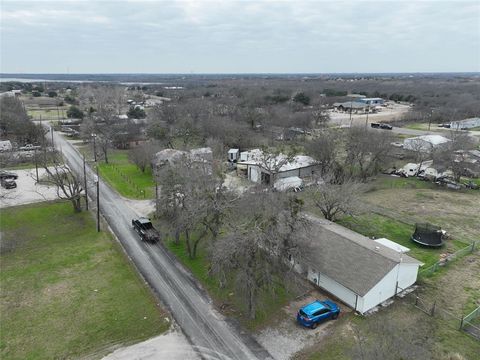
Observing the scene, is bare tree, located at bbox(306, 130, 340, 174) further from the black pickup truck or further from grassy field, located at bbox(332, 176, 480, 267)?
the black pickup truck

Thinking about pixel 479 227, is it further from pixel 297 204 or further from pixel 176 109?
pixel 176 109

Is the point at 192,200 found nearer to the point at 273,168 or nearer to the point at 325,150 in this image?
the point at 273,168

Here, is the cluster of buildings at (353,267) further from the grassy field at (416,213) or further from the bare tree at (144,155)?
the bare tree at (144,155)

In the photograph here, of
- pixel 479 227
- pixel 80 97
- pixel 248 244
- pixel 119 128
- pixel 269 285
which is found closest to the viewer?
A: pixel 248 244

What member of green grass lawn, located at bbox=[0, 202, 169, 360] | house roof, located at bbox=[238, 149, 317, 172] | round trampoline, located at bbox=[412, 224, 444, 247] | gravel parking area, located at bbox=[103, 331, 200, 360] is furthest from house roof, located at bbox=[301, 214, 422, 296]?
house roof, located at bbox=[238, 149, 317, 172]

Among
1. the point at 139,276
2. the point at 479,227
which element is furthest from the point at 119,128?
the point at 479,227

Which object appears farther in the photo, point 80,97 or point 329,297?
point 80,97

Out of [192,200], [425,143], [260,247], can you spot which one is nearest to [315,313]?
[260,247]

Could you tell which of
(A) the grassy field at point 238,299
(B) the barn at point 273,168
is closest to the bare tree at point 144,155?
(B) the barn at point 273,168
